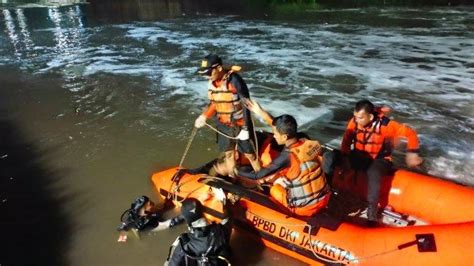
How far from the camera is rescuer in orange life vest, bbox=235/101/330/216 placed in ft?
12.5

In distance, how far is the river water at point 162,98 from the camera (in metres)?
5.66

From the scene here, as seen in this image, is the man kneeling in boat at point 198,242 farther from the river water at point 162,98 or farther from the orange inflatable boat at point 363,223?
the river water at point 162,98

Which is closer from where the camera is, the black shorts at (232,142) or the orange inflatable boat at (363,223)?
the orange inflatable boat at (363,223)

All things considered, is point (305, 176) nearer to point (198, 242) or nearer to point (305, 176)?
point (305, 176)

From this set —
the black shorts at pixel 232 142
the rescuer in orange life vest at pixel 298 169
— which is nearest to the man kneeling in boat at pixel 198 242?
the rescuer in orange life vest at pixel 298 169

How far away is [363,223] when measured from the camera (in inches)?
179

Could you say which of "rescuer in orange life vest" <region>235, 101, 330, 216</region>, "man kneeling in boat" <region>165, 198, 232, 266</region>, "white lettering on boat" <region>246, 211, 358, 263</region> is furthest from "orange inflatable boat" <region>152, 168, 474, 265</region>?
"man kneeling in boat" <region>165, 198, 232, 266</region>

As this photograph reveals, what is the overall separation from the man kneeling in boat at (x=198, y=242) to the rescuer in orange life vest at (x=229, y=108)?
4.72ft

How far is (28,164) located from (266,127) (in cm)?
442

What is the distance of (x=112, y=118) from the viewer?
930 centimetres

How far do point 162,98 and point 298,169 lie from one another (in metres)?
7.24

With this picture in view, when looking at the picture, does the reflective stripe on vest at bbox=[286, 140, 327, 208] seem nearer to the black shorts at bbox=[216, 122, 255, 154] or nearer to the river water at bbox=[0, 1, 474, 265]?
the river water at bbox=[0, 1, 474, 265]

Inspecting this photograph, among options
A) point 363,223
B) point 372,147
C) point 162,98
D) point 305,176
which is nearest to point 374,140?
point 372,147

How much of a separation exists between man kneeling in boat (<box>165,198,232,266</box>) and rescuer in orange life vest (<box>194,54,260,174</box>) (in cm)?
144
